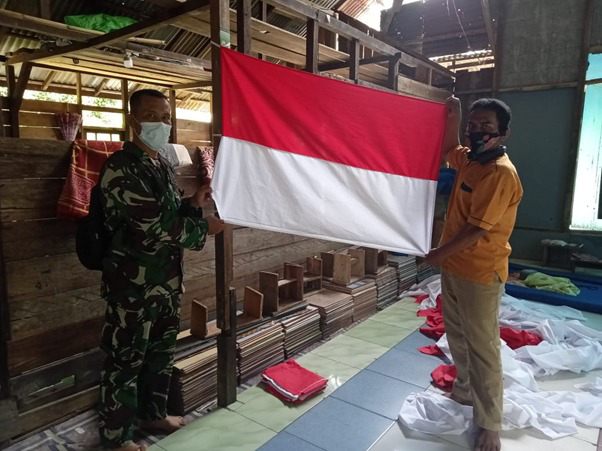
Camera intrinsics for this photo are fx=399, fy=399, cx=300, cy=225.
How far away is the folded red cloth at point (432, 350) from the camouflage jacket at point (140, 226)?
2787 mm

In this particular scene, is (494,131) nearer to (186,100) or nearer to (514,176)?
(514,176)

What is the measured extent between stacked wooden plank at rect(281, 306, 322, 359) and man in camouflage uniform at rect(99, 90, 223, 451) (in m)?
1.75

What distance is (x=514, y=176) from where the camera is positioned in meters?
2.48

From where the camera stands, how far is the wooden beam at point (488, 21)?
763 cm

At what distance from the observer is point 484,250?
2.59m

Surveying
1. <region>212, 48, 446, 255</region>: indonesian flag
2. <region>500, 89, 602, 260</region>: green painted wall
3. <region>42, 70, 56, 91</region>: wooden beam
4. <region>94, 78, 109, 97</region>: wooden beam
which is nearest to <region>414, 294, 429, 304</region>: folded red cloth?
<region>212, 48, 446, 255</region>: indonesian flag

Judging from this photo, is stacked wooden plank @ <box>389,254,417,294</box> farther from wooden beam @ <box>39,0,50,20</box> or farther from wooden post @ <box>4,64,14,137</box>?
wooden post @ <box>4,64,14,137</box>

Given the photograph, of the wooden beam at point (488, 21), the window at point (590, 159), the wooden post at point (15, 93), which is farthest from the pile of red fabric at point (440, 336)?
the wooden post at point (15, 93)

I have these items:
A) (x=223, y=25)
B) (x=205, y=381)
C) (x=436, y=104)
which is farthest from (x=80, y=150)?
(x=436, y=104)

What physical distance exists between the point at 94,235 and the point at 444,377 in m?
3.04

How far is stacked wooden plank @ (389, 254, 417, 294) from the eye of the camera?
6.18 meters

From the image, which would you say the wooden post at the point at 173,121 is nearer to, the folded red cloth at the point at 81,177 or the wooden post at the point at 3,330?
the folded red cloth at the point at 81,177

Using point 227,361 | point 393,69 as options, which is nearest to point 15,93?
point 393,69

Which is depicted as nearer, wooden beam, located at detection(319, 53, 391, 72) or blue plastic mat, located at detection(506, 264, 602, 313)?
wooden beam, located at detection(319, 53, 391, 72)
